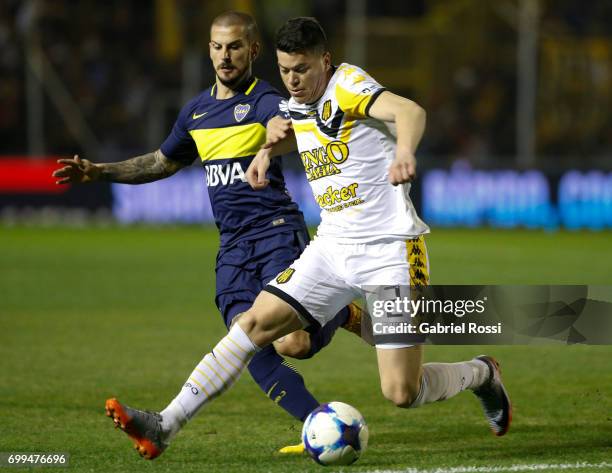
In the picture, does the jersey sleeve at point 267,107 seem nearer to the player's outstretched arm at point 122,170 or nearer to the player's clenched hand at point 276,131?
the player's clenched hand at point 276,131

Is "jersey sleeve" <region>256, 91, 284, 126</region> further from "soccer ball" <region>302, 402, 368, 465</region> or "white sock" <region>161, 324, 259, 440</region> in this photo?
"soccer ball" <region>302, 402, 368, 465</region>

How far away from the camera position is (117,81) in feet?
81.3

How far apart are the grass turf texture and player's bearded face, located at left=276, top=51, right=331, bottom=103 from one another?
180 cm

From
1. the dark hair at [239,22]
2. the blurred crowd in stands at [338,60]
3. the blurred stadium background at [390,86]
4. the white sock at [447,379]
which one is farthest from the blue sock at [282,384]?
the blurred crowd in stands at [338,60]

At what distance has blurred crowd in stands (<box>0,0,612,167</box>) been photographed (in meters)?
23.2

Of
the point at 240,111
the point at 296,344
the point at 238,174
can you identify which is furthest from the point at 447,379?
the point at 240,111

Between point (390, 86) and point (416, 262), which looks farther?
point (390, 86)

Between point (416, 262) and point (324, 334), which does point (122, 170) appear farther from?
point (416, 262)

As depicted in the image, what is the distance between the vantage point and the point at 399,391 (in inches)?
227

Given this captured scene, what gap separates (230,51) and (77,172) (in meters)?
1.09

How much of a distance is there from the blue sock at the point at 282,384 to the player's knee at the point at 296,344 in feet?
0.21

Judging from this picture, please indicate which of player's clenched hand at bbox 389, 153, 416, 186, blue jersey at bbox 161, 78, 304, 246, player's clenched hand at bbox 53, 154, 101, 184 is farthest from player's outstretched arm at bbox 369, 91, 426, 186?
player's clenched hand at bbox 53, 154, 101, 184

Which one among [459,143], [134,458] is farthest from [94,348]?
[459,143]

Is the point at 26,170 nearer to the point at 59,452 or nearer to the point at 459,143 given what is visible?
the point at 459,143
